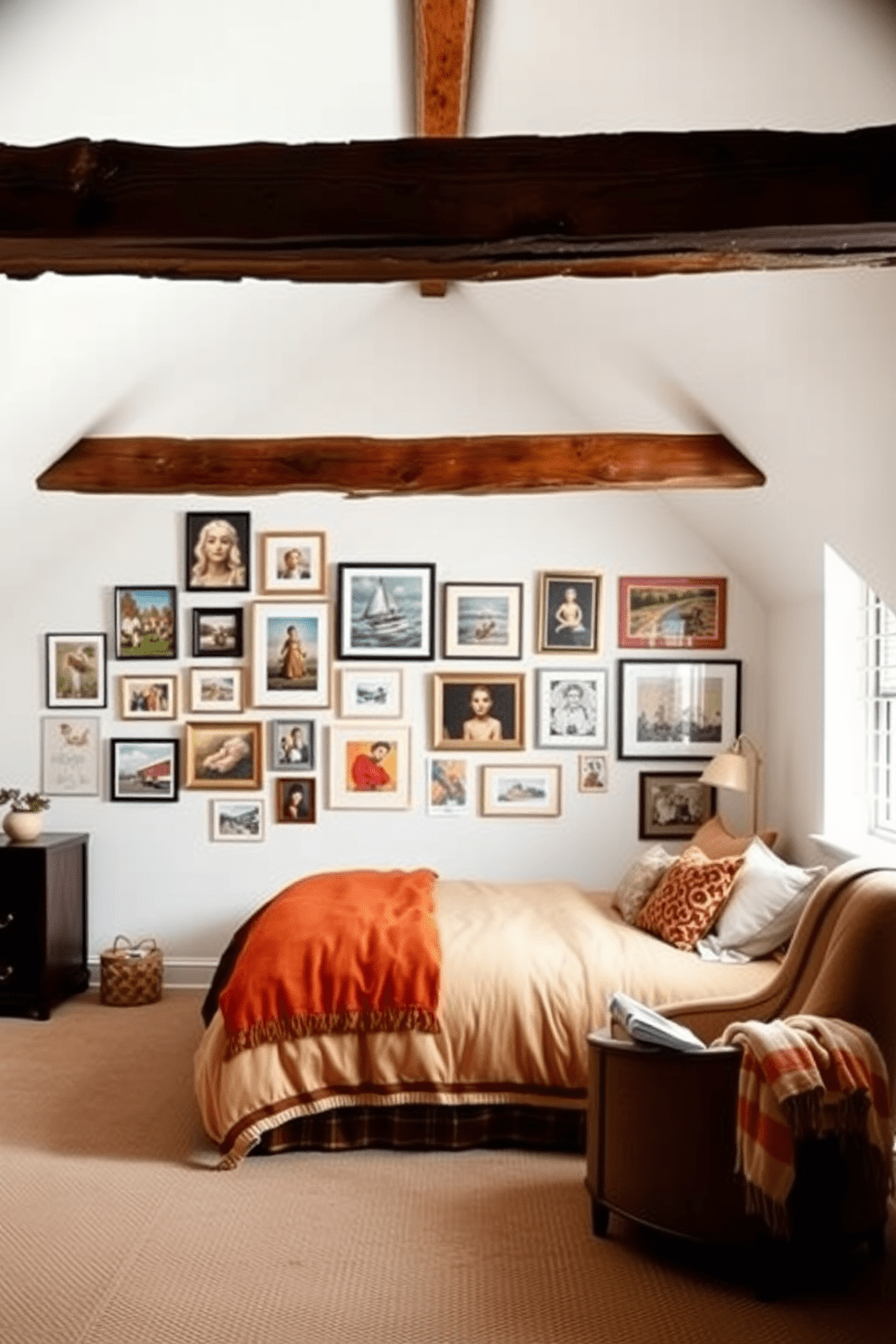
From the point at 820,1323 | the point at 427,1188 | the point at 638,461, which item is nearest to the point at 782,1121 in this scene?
the point at 820,1323

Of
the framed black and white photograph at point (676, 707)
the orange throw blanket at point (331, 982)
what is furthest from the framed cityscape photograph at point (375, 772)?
the orange throw blanket at point (331, 982)

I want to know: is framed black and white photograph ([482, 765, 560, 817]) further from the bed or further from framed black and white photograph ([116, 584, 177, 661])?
the bed

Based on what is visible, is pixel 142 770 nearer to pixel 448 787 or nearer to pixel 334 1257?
pixel 448 787

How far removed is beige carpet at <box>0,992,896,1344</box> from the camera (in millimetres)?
2924

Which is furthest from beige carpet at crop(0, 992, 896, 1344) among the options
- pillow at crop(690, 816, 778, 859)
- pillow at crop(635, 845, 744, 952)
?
pillow at crop(690, 816, 778, 859)

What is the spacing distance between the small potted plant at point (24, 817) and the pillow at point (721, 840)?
3.00 m

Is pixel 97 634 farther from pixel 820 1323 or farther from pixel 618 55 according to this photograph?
pixel 820 1323

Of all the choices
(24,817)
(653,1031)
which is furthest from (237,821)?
(653,1031)

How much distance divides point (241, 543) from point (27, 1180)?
3245mm

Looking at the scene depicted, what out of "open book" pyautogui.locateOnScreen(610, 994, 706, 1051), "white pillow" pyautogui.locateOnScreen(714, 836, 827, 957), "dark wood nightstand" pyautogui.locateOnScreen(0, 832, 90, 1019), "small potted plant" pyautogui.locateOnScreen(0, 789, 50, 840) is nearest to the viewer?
"open book" pyautogui.locateOnScreen(610, 994, 706, 1051)

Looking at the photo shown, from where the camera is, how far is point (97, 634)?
617cm

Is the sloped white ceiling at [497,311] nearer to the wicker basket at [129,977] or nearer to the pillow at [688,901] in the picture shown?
the pillow at [688,901]

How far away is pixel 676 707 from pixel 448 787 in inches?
46.9

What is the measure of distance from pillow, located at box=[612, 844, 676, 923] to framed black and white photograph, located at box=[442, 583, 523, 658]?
145 centimetres
